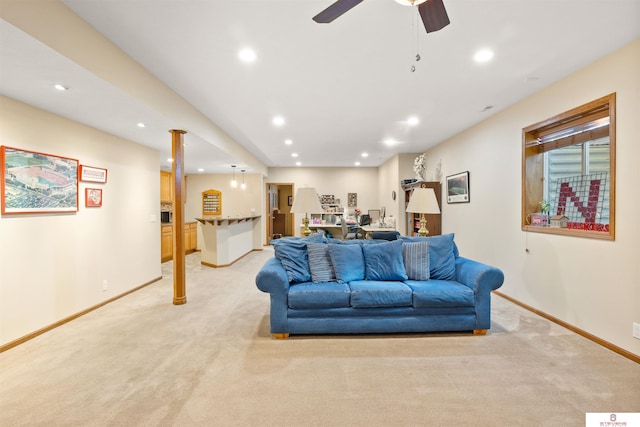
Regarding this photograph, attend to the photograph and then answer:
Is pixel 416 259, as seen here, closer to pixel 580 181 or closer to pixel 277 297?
pixel 277 297

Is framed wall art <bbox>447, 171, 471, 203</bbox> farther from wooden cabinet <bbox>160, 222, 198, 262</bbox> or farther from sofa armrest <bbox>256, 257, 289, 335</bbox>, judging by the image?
wooden cabinet <bbox>160, 222, 198, 262</bbox>

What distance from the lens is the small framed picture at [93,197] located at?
135 inches

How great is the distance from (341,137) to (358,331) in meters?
3.83

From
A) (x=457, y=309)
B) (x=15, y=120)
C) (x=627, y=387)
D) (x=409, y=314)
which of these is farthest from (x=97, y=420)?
(x=627, y=387)

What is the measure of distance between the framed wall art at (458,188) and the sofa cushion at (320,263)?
122 inches

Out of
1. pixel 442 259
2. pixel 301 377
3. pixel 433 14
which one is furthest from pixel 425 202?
pixel 301 377

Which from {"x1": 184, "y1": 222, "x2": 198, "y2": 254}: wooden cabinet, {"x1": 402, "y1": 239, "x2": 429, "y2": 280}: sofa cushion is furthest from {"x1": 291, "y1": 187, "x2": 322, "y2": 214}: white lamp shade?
{"x1": 184, "y1": 222, "x2": 198, "y2": 254}: wooden cabinet

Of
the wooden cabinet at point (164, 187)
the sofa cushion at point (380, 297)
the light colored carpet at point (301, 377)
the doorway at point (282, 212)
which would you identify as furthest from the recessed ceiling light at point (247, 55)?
the doorway at point (282, 212)

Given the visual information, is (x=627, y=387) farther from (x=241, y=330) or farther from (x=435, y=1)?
(x=241, y=330)

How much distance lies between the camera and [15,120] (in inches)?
102

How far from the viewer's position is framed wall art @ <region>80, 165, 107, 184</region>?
11.0ft

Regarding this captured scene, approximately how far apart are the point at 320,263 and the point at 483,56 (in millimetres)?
2545

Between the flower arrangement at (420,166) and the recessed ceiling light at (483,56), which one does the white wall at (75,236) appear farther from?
the flower arrangement at (420,166)

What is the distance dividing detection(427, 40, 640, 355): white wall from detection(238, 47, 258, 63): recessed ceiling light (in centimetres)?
320
